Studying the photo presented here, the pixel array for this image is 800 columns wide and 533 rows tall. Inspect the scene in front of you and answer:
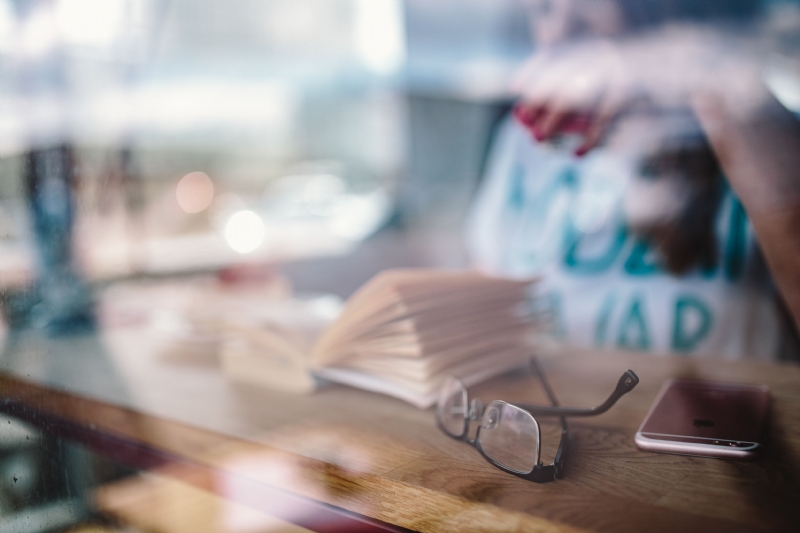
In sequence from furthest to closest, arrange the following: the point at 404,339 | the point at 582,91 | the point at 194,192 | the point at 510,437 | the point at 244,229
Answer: the point at 194,192
the point at 244,229
the point at 582,91
the point at 404,339
the point at 510,437

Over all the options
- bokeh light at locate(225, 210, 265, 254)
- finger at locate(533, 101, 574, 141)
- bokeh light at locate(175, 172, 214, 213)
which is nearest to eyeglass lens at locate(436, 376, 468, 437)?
finger at locate(533, 101, 574, 141)

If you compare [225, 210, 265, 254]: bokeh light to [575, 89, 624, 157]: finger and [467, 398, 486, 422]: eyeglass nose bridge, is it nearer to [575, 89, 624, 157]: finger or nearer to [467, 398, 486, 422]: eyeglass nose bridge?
[575, 89, 624, 157]: finger

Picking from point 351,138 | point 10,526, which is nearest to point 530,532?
point 10,526

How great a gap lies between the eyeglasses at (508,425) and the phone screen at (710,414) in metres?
0.05

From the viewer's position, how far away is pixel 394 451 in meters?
0.54

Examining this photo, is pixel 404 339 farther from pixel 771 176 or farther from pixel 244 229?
pixel 244 229

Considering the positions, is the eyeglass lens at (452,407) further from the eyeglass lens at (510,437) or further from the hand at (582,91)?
the hand at (582,91)

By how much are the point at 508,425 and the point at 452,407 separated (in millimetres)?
87

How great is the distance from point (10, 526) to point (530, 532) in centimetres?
56

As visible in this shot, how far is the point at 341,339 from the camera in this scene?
69 centimetres

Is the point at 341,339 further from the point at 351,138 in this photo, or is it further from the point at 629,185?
the point at 351,138

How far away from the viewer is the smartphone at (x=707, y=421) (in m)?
0.47

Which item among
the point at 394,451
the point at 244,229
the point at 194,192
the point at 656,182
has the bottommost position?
the point at 394,451

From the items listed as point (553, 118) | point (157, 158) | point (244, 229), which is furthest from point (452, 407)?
point (244, 229)
